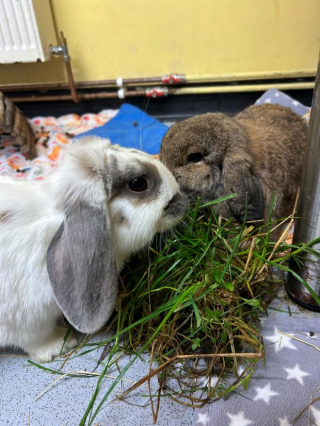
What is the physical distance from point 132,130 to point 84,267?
1.95m

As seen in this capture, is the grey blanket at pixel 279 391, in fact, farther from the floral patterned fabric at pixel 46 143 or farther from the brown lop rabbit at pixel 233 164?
the floral patterned fabric at pixel 46 143

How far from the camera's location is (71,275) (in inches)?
42.9

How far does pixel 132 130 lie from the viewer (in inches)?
112

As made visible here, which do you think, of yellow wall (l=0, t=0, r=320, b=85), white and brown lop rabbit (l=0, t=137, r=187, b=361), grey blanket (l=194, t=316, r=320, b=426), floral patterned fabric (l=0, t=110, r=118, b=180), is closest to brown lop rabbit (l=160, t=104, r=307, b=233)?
white and brown lop rabbit (l=0, t=137, r=187, b=361)

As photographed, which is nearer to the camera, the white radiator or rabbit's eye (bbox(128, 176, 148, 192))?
rabbit's eye (bbox(128, 176, 148, 192))

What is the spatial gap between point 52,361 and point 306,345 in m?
0.93

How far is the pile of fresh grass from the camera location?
1.18m

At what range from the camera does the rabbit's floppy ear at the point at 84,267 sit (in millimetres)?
1067

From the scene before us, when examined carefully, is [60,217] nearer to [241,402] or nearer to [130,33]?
[241,402]

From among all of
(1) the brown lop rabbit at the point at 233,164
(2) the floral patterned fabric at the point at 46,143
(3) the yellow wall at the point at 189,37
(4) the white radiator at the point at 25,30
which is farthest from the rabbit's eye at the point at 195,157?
(4) the white radiator at the point at 25,30

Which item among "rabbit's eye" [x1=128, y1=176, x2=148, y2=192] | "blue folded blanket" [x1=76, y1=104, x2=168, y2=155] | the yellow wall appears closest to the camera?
"rabbit's eye" [x1=128, y1=176, x2=148, y2=192]

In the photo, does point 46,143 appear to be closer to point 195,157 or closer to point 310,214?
point 195,157

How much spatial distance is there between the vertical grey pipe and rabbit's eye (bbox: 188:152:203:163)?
47 cm

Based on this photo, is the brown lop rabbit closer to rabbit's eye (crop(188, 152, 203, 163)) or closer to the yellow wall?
rabbit's eye (crop(188, 152, 203, 163))
